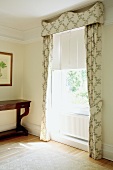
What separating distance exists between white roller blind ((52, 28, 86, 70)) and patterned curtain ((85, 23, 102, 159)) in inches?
13.1

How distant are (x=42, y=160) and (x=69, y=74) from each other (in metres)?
1.83

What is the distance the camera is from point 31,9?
3377 mm

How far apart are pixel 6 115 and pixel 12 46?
178 centimetres

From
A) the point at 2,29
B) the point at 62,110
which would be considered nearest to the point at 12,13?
the point at 2,29

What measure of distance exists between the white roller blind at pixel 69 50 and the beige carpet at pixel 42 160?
1693 millimetres

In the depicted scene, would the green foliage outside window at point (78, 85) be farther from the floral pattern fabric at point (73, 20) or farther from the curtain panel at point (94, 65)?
the floral pattern fabric at point (73, 20)

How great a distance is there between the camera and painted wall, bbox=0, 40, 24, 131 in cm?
447

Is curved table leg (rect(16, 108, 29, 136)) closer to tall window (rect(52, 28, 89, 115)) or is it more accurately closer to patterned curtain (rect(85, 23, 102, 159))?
tall window (rect(52, 28, 89, 115))

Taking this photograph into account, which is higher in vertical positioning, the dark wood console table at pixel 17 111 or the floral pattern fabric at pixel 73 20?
the floral pattern fabric at pixel 73 20

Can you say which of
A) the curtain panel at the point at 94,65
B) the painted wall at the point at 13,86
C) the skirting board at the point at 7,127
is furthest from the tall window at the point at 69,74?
the skirting board at the point at 7,127

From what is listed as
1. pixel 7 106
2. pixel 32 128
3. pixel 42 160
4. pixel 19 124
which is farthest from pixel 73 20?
pixel 19 124

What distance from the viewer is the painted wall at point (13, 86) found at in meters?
4.47

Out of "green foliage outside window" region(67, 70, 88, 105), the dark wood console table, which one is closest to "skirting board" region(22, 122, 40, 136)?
the dark wood console table

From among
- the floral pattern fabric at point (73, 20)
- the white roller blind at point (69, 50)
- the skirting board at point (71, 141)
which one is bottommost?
the skirting board at point (71, 141)
